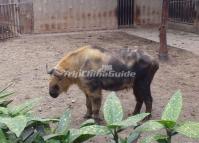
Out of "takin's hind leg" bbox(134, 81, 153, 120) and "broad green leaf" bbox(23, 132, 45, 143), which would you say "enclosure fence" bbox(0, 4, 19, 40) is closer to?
"takin's hind leg" bbox(134, 81, 153, 120)

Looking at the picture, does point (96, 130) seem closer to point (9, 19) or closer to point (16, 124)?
point (16, 124)

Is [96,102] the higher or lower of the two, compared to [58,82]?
lower

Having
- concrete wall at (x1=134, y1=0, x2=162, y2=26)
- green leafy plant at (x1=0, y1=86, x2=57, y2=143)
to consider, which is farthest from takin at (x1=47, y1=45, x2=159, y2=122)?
concrete wall at (x1=134, y1=0, x2=162, y2=26)

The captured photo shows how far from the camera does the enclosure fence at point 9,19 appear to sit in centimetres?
1197

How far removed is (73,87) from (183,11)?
725cm

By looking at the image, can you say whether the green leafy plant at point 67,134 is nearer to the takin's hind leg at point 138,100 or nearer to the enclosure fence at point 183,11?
the takin's hind leg at point 138,100

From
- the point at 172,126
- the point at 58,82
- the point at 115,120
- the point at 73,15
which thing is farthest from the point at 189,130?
the point at 73,15

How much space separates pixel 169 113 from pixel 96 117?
10.8ft

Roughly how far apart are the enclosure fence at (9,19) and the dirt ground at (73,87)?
656 millimetres

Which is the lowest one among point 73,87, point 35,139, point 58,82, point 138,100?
point 73,87

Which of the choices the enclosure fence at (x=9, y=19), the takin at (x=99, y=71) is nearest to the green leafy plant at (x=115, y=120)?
the takin at (x=99, y=71)

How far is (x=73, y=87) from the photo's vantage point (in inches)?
275

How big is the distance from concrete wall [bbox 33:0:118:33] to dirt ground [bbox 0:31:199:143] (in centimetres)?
53

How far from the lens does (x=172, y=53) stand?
31.5 feet
